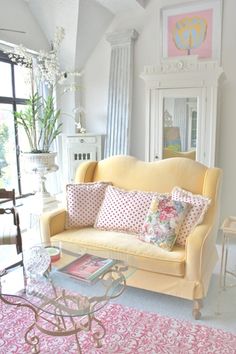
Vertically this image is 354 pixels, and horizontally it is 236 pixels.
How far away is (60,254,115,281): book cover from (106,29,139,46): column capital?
301cm

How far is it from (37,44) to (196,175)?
2.73m

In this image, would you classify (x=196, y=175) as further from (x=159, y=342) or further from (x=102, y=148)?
(x=102, y=148)

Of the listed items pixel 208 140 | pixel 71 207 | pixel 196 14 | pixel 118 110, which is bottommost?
pixel 71 207

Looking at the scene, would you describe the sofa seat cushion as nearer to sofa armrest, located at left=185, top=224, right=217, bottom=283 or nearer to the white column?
sofa armrest, located at left=185, top=224, right=217, bottom=283

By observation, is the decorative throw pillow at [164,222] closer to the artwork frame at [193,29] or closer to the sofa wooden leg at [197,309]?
the sofa wooden leg at [197,309]

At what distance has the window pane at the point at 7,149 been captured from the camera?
3932 millimetres

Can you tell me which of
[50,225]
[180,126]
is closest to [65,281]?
[50,225]

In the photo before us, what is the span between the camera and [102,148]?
433cm

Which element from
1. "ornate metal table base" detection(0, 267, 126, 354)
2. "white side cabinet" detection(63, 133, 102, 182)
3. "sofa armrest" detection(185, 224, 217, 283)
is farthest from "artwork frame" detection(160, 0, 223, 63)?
"ornate metal table base" detection(0, 267, 126, 354)

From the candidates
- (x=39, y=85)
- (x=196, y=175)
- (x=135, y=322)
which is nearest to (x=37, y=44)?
(x=39, y=85)

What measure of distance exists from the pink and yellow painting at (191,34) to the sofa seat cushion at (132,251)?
8.05 feet

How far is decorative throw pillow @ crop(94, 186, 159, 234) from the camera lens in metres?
2.60

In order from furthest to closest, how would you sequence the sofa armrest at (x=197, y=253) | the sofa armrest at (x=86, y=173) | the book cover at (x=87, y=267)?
the sofa armrest at (x=86, y=173) → the sofa armrest at (x=197, y=253) → the book cover at (x=87, y=267)

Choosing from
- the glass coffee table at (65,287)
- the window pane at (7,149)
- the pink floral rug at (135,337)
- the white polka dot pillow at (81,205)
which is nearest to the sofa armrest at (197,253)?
the pink floral rug at (135,337)
